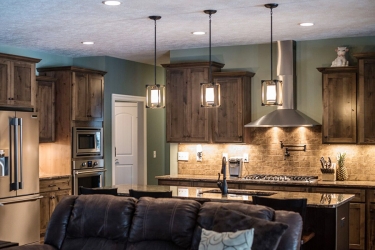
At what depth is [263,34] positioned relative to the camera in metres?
7.29

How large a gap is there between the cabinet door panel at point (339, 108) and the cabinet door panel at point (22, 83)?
3.81 meters

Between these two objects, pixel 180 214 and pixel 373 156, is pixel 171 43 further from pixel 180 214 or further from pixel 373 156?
pixel 180 214

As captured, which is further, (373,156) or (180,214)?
(373,156)

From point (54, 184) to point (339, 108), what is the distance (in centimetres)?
394

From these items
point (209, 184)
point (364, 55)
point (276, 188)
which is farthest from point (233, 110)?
point (364, 55)

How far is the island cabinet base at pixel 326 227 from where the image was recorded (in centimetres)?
536

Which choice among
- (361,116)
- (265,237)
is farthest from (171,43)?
(265,237)

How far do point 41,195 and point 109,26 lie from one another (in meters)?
2.59

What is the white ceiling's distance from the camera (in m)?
5.57

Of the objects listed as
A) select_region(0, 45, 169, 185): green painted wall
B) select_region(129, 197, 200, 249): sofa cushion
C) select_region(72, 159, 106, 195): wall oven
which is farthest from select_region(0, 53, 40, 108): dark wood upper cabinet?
select_region(129, 197, 200, 249): sofa cushion

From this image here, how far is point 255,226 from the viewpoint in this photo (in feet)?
12.6

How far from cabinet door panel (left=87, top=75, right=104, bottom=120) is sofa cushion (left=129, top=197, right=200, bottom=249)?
437 cm

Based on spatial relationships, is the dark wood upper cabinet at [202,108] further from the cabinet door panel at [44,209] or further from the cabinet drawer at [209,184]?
the cabinet door panel at [44,209]

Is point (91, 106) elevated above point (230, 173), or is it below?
above
